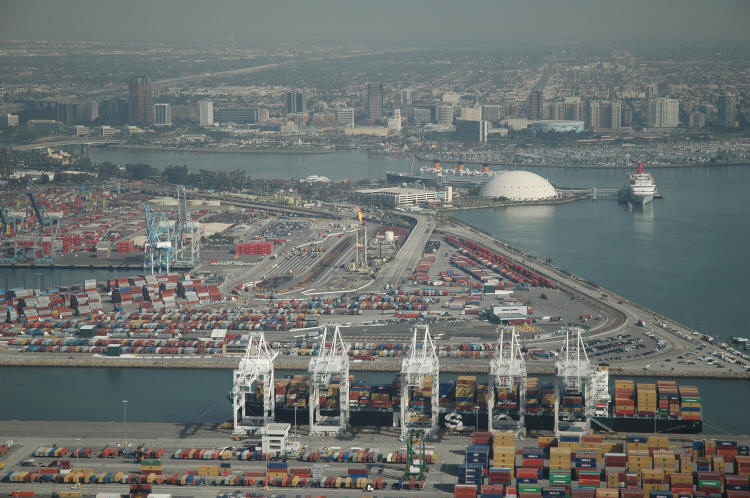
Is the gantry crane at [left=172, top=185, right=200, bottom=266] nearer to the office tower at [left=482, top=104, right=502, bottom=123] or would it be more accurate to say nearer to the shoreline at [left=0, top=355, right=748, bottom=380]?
the shoreline at [left=0, top=355, right=748, bottom=380]

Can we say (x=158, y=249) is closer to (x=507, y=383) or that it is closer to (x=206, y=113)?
(x=507, y=383)

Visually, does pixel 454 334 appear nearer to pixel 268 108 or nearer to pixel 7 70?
pixel 7 70

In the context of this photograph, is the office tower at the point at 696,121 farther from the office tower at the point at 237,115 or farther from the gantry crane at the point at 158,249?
the gantry crane at the point at 158,249

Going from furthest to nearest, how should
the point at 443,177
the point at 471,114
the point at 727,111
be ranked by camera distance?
1. the point at 471,114
2. the point at 727,111
3. the point at 443,177

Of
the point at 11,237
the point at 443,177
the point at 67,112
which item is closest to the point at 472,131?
the point at 443,177

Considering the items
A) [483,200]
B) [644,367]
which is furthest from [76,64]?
[644,367]

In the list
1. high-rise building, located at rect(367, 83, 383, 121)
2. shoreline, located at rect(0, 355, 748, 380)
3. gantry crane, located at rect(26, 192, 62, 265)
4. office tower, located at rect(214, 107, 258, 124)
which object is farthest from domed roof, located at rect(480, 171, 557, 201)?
office tower, located at rect(214, 107, 258, 124)

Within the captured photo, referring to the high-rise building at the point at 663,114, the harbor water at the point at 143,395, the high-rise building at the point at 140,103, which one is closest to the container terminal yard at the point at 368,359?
the harbor water at the point at 143,395
